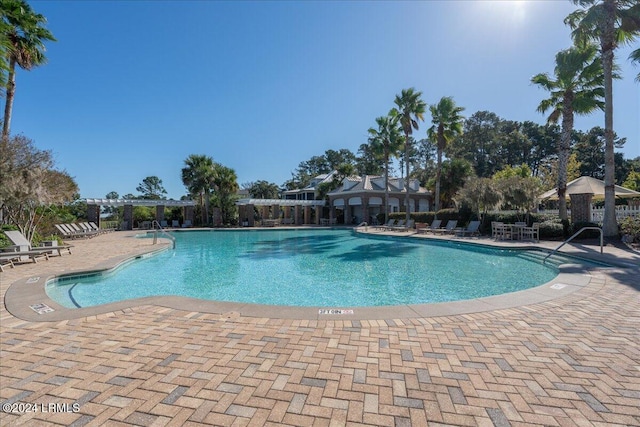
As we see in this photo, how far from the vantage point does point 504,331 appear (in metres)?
3.58

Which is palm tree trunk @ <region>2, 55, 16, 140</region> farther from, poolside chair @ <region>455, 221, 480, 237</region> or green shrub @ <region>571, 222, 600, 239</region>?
green shrub @ <region>571, 222, 600, 239</region>

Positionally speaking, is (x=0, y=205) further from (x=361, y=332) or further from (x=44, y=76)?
(x=361, y=332)

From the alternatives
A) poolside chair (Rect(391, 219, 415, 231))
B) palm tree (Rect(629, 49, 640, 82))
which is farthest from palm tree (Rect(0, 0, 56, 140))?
palm tree (Rect(629, 49, 640, 82))

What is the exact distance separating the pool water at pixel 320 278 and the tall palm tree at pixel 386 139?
46.8ft

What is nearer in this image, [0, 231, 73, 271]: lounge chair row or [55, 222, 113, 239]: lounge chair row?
[0, 231, 73, 271]: lounge chair row

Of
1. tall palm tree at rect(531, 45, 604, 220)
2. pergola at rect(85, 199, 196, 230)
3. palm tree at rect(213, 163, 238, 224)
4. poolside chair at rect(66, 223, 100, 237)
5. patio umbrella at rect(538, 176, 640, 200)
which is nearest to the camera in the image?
tall palm tree at rect(531, 45, 604, 220)

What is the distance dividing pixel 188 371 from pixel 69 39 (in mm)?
15935

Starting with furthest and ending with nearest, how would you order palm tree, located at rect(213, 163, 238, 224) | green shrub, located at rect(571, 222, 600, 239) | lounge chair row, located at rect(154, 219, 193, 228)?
lounge chair row, located at rect(154, 219, 193, 228), palm tree, located at rect(213, 163, 238, 224), green shrub, located at rect(571, 222, 600, 239)

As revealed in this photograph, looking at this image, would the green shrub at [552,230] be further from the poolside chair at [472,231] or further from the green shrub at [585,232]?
the poolside chair at [472,231]

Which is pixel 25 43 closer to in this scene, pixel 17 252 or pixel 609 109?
pixel 17 252

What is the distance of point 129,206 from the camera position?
26.9 metres

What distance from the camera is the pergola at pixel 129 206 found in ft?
81.2

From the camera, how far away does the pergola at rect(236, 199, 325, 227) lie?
2956 cm

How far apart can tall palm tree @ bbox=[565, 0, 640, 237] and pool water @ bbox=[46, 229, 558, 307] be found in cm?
502
